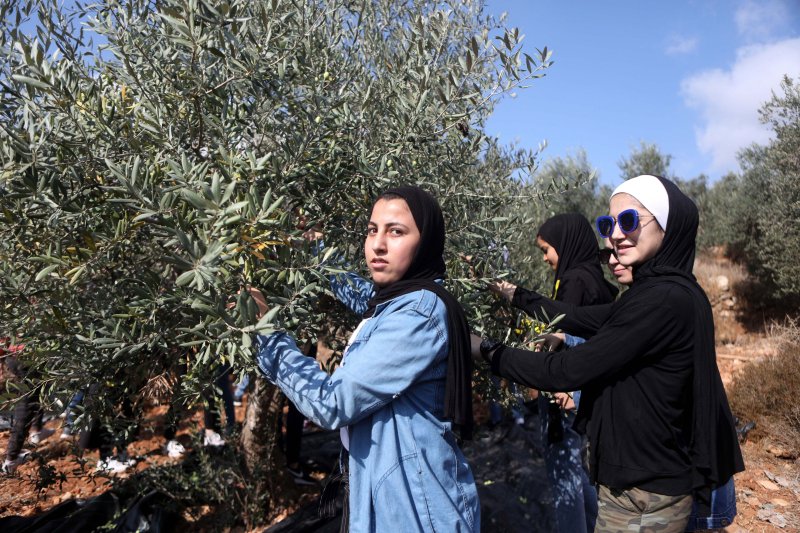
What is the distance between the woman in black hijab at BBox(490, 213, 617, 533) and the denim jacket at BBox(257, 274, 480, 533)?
194cm

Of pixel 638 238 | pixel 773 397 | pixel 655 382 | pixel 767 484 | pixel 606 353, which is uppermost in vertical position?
pixel 638 238

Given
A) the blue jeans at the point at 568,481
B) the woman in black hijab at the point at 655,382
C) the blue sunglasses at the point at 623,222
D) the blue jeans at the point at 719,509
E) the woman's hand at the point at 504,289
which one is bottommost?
the blue jeans at the point at 568,481

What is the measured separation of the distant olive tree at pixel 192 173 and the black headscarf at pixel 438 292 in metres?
0.30

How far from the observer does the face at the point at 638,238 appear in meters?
2.29

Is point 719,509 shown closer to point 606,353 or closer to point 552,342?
point 606,353

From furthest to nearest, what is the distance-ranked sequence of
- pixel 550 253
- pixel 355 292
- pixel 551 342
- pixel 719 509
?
pixel 550 253, pixel 551 342, pixel 355 292, pixel 719 509

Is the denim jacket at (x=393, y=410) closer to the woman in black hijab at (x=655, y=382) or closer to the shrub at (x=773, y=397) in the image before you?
the woman in black hijab at (x=655, y=382)

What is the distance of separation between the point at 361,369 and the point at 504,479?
4281 mm

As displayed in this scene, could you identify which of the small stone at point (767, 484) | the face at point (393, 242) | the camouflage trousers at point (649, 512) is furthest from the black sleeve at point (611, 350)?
the small stone at point (767, 484)

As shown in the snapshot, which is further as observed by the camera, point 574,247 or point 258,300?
point 574,247

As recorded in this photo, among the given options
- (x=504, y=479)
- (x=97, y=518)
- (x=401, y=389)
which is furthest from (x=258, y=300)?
(x=504, y=479)

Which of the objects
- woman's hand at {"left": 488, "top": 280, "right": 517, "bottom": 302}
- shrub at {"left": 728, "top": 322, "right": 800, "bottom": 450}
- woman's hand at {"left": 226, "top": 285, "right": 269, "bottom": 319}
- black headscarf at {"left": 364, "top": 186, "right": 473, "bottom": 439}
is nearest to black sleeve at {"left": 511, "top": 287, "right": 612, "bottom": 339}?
woman's hand at {"left": 488, "top": 280, "right": 517, "bottom": 302}

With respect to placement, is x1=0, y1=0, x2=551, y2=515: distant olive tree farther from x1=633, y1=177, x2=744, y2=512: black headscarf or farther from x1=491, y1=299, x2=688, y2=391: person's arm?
x1=633, y1=177, x2=744, y2=512: black headscarf

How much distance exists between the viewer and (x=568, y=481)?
3.76 metres
